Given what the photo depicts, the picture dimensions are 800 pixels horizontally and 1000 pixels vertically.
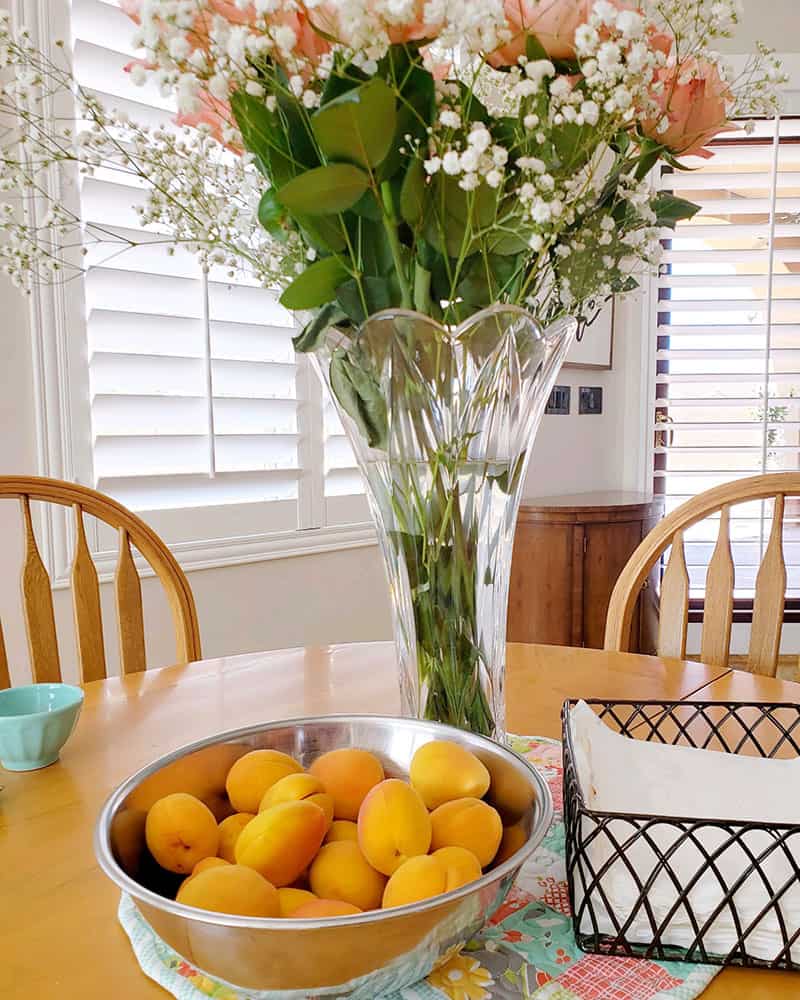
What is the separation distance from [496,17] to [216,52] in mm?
175

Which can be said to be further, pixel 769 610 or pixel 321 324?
pixel 769 610

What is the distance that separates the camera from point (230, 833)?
1.69ft

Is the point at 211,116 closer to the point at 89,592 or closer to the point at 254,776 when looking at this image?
the point at 254,776

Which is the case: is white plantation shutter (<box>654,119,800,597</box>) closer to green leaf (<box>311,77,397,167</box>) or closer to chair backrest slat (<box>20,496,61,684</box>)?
chair backrest slat (<box>20,496,61,684</box>)

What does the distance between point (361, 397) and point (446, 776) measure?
0.29 meters

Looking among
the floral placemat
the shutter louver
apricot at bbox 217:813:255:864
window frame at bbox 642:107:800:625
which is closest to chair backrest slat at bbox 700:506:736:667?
the floral placemat

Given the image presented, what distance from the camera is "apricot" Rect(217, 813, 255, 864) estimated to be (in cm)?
51

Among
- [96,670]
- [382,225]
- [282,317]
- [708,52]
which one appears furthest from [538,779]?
[282,317]

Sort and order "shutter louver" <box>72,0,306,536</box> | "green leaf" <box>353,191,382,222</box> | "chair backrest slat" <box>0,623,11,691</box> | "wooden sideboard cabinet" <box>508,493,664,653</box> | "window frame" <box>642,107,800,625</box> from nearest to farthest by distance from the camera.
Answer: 1. "green leaf" <box>353,191,382,222</box>
2. "chair backrest slat" <box>0,623,11,691</box>
3. "shutter louver" <box>72,0,306,536</box>
4. "wooden sideboard cabinet" <box>508,493,664,653</box>
5. "window frame" <box>642,107,800,625</box>

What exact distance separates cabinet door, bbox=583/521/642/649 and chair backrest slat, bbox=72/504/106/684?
1.65 meters

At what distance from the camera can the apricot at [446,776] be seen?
539mm

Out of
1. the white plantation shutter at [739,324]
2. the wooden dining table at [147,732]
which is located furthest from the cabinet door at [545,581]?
the wooden dining table at [147,732]

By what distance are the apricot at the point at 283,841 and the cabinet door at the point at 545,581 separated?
213cm

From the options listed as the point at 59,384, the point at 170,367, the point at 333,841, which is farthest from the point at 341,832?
the point at 170,367
